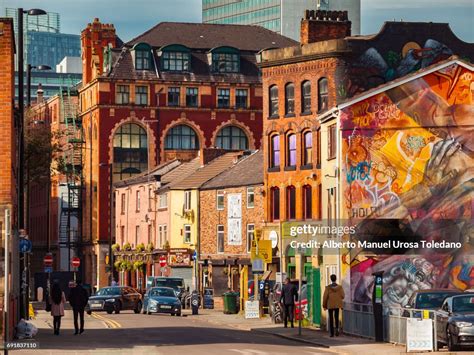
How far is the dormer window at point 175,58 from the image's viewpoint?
123 meters

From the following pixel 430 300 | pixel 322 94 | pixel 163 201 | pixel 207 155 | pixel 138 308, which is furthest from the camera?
pixel 163 201

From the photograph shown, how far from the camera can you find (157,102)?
121250 mm

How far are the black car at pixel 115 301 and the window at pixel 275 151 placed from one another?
32.9 feet

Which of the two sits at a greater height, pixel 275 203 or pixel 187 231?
pixel 275 203

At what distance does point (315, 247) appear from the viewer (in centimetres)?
5897

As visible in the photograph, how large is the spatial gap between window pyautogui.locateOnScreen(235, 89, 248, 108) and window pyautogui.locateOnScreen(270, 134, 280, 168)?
50865 mm

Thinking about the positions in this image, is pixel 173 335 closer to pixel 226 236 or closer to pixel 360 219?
pixel 360 219

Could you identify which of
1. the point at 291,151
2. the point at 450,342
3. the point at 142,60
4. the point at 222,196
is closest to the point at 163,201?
the point at 222,196

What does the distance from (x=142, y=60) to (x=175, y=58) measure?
3.10m

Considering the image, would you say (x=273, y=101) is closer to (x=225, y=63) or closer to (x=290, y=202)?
(x=290, y=202)

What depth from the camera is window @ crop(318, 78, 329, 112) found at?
2736 inches

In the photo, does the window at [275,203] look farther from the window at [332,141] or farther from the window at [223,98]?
the window at [223,98]

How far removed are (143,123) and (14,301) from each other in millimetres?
78974

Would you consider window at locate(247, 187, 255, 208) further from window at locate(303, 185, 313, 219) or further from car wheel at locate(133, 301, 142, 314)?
car wheel at locate(133, 301, 142, 314)
